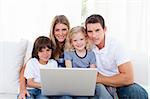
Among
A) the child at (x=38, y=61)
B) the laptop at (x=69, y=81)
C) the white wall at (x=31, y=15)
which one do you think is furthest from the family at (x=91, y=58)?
the white wall at (x=31, y=15)

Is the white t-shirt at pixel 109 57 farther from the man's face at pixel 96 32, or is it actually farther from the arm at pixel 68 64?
the arm at pixel 68 64

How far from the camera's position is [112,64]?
2.09m

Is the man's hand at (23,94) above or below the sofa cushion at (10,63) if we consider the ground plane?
below

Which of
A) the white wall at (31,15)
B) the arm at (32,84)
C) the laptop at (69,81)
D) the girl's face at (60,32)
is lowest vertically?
the arm at (32,84)

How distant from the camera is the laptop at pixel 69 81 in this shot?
5.32ft

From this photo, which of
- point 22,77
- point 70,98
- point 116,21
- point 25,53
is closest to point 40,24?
point 25,53

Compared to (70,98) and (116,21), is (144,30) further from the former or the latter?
(70,98)

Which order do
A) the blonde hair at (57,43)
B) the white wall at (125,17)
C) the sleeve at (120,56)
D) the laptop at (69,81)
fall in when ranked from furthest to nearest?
1. the white wall at (125,17)
2. the blonde hair at (57,43)
3. the sleeve at (120,56)
4. the laptop at (69,81)

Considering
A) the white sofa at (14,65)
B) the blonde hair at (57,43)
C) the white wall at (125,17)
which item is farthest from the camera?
the white wall at (125,17)

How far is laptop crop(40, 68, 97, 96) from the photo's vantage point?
5.32ft

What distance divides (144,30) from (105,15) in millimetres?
405

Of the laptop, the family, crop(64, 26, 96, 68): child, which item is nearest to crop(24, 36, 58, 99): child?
the family

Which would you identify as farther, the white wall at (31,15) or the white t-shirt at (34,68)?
the white wall at (31,15)

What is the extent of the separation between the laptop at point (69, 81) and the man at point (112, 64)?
262mm
